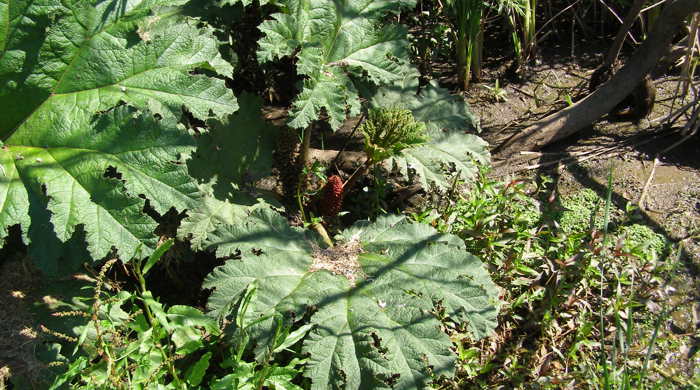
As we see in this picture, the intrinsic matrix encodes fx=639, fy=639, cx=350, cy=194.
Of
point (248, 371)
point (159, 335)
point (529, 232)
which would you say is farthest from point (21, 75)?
point (529, 232)

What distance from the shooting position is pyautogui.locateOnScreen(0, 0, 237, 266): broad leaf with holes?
247 centimetres

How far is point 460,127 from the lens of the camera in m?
3.26

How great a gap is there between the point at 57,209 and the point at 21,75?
0.72 m

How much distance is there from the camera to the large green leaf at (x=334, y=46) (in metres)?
2.79

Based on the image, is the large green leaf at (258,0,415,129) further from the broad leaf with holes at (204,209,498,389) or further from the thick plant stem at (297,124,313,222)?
the broad leaf with holes at (204,209,498,389)

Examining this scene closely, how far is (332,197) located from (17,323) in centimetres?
152

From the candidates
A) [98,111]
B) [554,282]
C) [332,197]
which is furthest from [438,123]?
[98,111]

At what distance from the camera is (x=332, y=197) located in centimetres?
322

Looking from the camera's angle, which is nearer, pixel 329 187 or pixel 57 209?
pixel 57 209

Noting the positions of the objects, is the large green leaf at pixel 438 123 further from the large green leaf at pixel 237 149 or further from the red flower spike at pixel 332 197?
the large green leaf at pixel 237 149

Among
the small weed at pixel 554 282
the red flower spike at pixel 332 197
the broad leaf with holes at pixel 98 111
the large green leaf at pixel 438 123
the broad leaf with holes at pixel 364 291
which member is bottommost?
the small weed at pixel 554 282

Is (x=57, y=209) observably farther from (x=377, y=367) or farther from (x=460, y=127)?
(x=460, y=127)

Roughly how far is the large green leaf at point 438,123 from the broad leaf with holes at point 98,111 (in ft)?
2.95

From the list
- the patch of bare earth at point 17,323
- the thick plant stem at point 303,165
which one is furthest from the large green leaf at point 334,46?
the patch of bare earth at point 17,323
